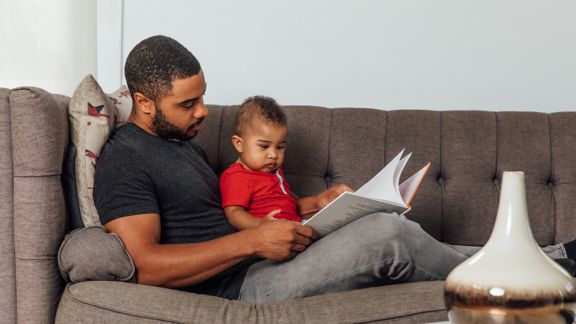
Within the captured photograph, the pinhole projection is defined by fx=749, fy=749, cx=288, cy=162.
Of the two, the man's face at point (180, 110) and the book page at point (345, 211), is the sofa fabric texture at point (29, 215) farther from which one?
the book page at point (345, 211)

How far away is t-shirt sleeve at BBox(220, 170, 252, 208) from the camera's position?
1972mm

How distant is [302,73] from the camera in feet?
9.25

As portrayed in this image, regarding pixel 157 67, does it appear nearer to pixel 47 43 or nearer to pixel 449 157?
pixel 449 157

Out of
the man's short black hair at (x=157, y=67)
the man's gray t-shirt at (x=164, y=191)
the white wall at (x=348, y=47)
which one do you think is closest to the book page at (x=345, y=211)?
the man's gray t-shirt at (x=164, y=191)

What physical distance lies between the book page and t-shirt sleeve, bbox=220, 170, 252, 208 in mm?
325

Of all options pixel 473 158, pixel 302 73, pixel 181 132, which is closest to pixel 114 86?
pixel 302 73

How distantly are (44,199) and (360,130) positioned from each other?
1.01 m

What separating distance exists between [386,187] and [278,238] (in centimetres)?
31

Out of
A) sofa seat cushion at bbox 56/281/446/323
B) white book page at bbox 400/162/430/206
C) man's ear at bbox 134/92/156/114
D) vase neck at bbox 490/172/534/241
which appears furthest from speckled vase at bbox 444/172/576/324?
man's ear at bbox 134/92/156/114

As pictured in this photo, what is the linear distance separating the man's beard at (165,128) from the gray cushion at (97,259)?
343 millimetres

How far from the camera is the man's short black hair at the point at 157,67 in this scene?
6.08 feet

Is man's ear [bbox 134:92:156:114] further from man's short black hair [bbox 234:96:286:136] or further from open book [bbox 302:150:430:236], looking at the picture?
open book [bbox 302:150:430:236]

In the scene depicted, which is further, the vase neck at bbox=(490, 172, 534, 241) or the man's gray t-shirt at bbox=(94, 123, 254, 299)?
the man's gray t-shirt at bbox=(94, 123, 254, 299)

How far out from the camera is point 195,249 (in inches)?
65.4
